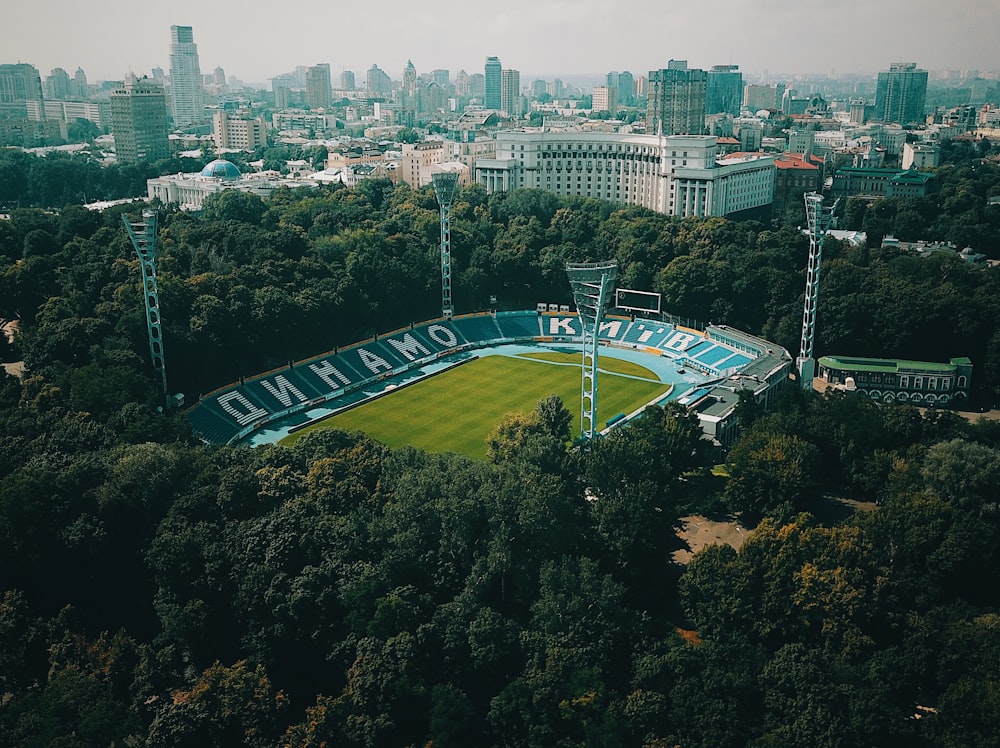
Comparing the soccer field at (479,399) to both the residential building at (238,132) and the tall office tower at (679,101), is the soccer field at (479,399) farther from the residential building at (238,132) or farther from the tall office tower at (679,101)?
the residential building at (238,132)

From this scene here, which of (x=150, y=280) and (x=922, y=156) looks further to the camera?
(x=922, y=156)

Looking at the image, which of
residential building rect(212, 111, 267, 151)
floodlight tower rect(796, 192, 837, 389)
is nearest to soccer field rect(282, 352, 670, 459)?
floodlight tower rect(796, 192, 837, 389)

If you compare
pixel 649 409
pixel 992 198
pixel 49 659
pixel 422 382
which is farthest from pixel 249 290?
pixel 992 198

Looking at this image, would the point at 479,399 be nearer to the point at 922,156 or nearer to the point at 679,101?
the point at 922,156

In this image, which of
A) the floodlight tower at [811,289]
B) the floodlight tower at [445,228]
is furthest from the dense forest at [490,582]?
the floodlight tower at [445,228]

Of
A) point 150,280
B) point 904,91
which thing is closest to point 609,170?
point 150,280

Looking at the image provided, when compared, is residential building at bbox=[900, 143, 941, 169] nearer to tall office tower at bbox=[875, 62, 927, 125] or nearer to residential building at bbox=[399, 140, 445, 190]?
residential building at bbox=[399, 140, 445, 190]
